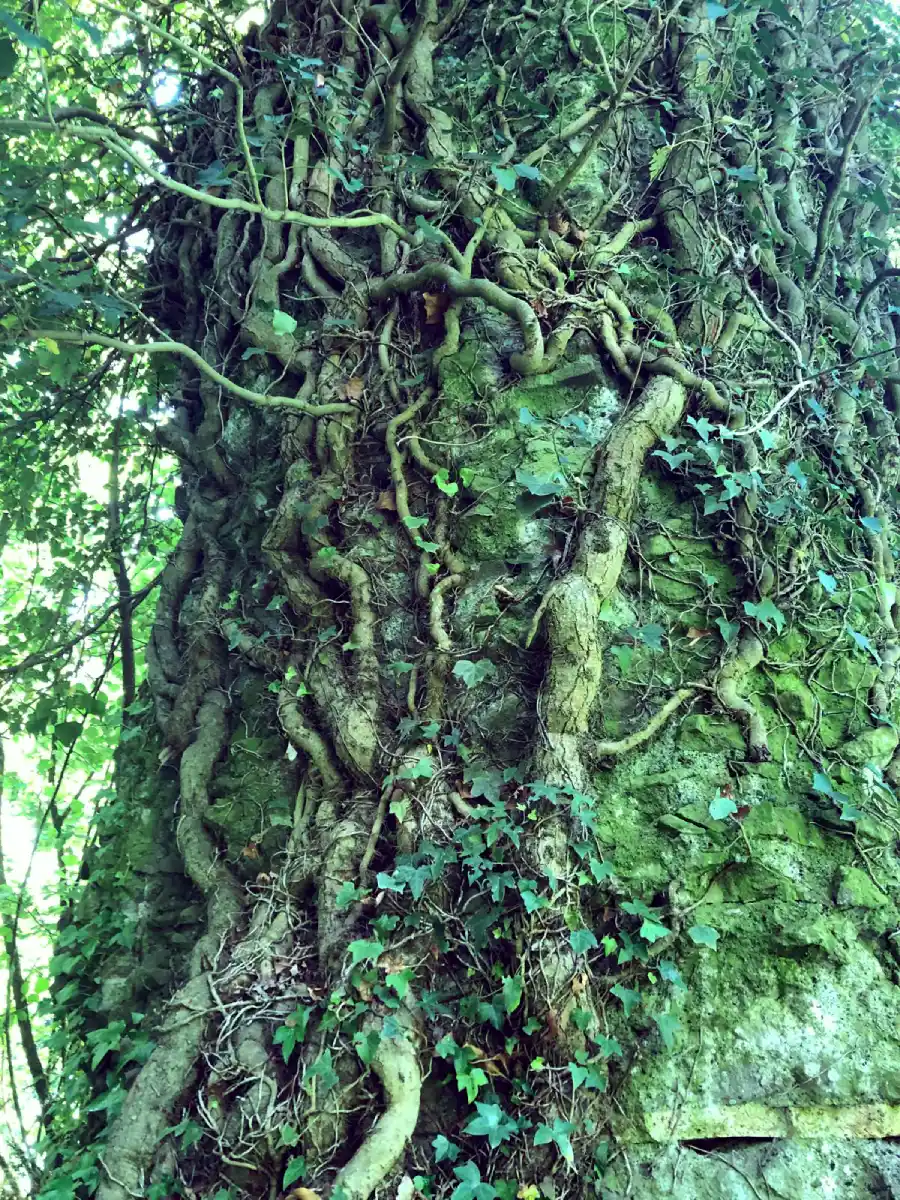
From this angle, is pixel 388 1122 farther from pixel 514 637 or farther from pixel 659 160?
pixel 659 160

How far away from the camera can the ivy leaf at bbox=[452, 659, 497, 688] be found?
2637 mm

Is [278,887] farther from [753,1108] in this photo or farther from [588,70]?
[588,70]

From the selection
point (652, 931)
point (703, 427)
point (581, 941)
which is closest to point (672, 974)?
point (652, 931)

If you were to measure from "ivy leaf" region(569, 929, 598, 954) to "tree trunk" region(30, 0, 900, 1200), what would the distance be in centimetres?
1

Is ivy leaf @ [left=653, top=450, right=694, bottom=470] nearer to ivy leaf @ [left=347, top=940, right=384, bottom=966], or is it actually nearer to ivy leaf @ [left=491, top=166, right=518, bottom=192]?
ivy leaf @ [left=491, top=166, right=518, bottom=192]

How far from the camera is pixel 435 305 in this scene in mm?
3189

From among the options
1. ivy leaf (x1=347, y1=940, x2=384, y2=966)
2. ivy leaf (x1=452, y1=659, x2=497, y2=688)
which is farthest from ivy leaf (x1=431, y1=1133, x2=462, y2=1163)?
ivy leaf (x1=452, y1=659, x2=497, y2=688)

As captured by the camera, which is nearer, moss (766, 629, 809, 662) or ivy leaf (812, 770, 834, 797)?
ivy leaf (812, 770, 834, 797)

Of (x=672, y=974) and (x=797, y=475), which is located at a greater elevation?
(x=797, y=475)

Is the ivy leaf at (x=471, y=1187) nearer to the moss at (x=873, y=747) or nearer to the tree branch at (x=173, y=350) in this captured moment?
the moss at (x=873, y=747)

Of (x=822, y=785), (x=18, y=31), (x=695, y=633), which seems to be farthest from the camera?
(x=695, y=633)

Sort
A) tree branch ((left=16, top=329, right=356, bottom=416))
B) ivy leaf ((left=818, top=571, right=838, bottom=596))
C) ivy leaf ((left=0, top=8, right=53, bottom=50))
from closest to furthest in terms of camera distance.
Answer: ivy leaf ((left=0, top=8, right=53, bottom=50)) < tree branch ((left=16, top=329, right=356, bottom=416)) < ivy leaf ((left=818, top=571, right=838, bottom=596))

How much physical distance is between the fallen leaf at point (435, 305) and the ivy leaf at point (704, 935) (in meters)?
2.27

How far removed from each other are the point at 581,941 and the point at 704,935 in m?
0.35
